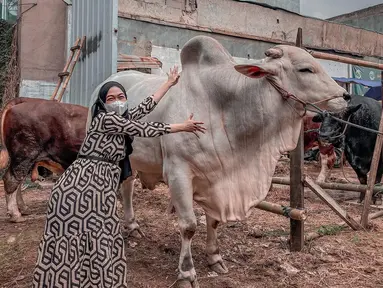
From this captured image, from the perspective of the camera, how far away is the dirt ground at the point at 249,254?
3.25 meters

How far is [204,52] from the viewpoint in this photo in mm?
3434

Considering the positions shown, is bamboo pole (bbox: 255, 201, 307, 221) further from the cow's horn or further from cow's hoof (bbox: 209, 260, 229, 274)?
the cow's horn

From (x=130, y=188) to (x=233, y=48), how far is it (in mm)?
8847

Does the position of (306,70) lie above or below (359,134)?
above

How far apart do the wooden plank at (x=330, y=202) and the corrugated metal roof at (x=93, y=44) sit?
3564 millimetres

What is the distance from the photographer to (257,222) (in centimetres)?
480

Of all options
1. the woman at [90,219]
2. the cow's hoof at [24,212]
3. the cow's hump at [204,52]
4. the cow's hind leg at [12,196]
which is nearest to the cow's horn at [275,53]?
the cow's hump at [204,52]

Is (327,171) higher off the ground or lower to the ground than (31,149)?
lower

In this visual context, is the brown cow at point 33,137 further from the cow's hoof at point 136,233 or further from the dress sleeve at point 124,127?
the dress sleeve at point 124,127

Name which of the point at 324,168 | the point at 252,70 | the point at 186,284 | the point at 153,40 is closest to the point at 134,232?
the point at 186,284

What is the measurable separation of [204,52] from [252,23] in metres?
10.6

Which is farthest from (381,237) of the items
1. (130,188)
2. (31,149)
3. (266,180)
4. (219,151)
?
(31,149)

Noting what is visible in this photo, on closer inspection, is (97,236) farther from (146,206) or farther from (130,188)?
(146,206)

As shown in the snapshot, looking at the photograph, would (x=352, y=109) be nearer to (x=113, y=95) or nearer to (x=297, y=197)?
(x=297, y=197)
